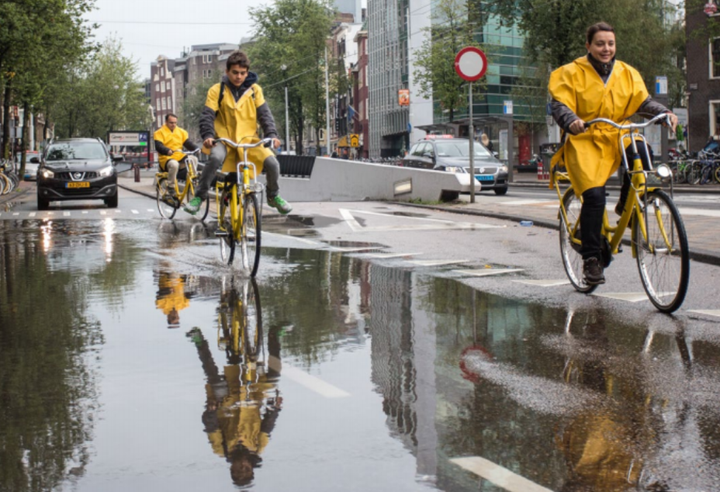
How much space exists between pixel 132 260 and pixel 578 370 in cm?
693

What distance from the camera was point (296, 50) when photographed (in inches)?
3696

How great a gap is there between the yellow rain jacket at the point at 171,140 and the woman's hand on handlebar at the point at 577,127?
13.3m

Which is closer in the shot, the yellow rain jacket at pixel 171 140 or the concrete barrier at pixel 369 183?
the yellow rain jacket at pixel 171 140

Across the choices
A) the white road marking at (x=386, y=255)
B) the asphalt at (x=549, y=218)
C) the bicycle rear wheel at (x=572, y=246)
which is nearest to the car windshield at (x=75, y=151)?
the asphalt at (x=549, y=218)

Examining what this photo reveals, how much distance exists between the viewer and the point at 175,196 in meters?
18.8

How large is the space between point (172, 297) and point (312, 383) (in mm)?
3446

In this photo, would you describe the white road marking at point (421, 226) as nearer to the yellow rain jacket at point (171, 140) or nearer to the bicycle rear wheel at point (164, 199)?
the bicycle rear wheel at point (164, 199)

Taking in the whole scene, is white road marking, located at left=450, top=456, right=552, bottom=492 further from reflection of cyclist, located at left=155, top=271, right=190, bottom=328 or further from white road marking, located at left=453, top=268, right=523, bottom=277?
white road marking, located at left=453, top=268, right=523, bottom=277

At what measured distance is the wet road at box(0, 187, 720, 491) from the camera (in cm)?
367

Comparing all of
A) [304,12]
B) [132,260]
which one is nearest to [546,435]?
[132,260]

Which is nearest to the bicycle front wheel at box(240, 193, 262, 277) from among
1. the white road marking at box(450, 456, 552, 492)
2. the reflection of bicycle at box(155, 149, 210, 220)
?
the white road marking at box(450, 456, 552, 492)

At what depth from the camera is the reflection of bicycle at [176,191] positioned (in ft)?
60.4

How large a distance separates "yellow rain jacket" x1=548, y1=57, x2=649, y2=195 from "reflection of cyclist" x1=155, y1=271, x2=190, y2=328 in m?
2.90

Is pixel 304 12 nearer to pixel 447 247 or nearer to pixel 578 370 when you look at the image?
pixel 447 247
